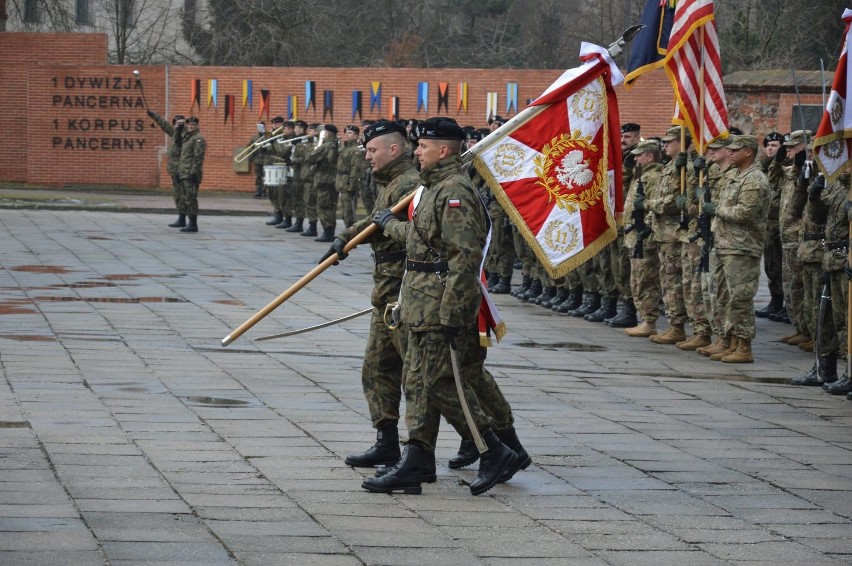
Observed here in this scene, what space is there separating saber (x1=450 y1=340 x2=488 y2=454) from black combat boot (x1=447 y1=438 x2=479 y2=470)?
0.59 meters

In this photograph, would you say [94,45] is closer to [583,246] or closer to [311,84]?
[311,84]

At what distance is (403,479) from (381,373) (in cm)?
82

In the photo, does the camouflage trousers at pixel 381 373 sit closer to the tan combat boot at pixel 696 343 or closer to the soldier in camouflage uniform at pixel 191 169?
the tan combat boot at pixel 696 343

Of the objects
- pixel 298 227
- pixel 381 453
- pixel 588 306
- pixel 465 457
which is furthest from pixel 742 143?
pixel 298 227

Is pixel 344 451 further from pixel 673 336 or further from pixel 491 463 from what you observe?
pixel 673 336

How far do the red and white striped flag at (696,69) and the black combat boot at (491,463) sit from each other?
5.72m

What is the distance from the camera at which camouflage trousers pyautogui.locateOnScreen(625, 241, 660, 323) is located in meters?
13.4

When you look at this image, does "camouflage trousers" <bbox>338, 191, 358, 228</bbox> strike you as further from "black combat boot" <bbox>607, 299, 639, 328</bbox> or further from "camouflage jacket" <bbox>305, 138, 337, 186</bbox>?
"black combat boot" <bbox>607, 299, 639, 328</bbox>

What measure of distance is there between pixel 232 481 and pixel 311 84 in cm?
2624

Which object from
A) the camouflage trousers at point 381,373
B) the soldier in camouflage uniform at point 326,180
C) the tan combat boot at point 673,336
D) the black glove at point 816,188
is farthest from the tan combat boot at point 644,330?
the soldier in camouflage uniform at point 326,180

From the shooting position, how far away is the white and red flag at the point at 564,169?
784 cm

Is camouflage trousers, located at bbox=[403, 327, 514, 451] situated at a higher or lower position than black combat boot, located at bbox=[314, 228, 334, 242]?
higher

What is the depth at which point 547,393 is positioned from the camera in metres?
10.0

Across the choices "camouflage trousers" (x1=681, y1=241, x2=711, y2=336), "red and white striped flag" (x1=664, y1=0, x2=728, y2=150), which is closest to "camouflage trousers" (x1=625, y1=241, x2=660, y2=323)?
"camouflage trousers" (x1=681, y1=241, x2=711, y2=336)
